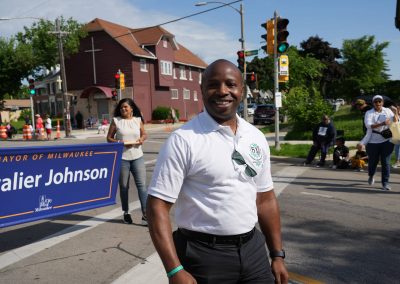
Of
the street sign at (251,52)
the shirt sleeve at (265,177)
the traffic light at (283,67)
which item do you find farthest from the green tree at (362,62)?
the shirt sleeve at (265,177)

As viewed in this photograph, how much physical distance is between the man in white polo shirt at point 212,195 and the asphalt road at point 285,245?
2044 mm

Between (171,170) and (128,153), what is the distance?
13.8 ft

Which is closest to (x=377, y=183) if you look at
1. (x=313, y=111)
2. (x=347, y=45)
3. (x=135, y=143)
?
(x=135, y=143)

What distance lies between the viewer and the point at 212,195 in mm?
2219

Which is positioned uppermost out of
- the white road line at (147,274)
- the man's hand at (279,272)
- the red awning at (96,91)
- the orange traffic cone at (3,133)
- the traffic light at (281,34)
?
the traffic light at (281,34)

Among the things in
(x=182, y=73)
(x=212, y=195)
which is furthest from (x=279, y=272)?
(x=182, y=73)

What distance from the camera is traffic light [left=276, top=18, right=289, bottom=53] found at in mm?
14188

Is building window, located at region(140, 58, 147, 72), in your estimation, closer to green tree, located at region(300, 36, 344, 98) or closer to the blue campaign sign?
green tree, located at region(300, 36, 344, 98)

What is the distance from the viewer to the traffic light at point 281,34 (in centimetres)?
1419

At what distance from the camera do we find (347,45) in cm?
4850

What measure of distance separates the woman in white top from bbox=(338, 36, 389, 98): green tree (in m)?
43.6

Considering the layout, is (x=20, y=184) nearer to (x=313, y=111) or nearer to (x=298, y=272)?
(x=298, y=272)

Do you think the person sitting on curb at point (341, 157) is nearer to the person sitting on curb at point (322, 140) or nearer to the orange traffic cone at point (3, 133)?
the person sitting on curb at point (322, 140)

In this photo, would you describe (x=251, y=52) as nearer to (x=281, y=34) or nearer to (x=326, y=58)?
(x=281, y=34)
